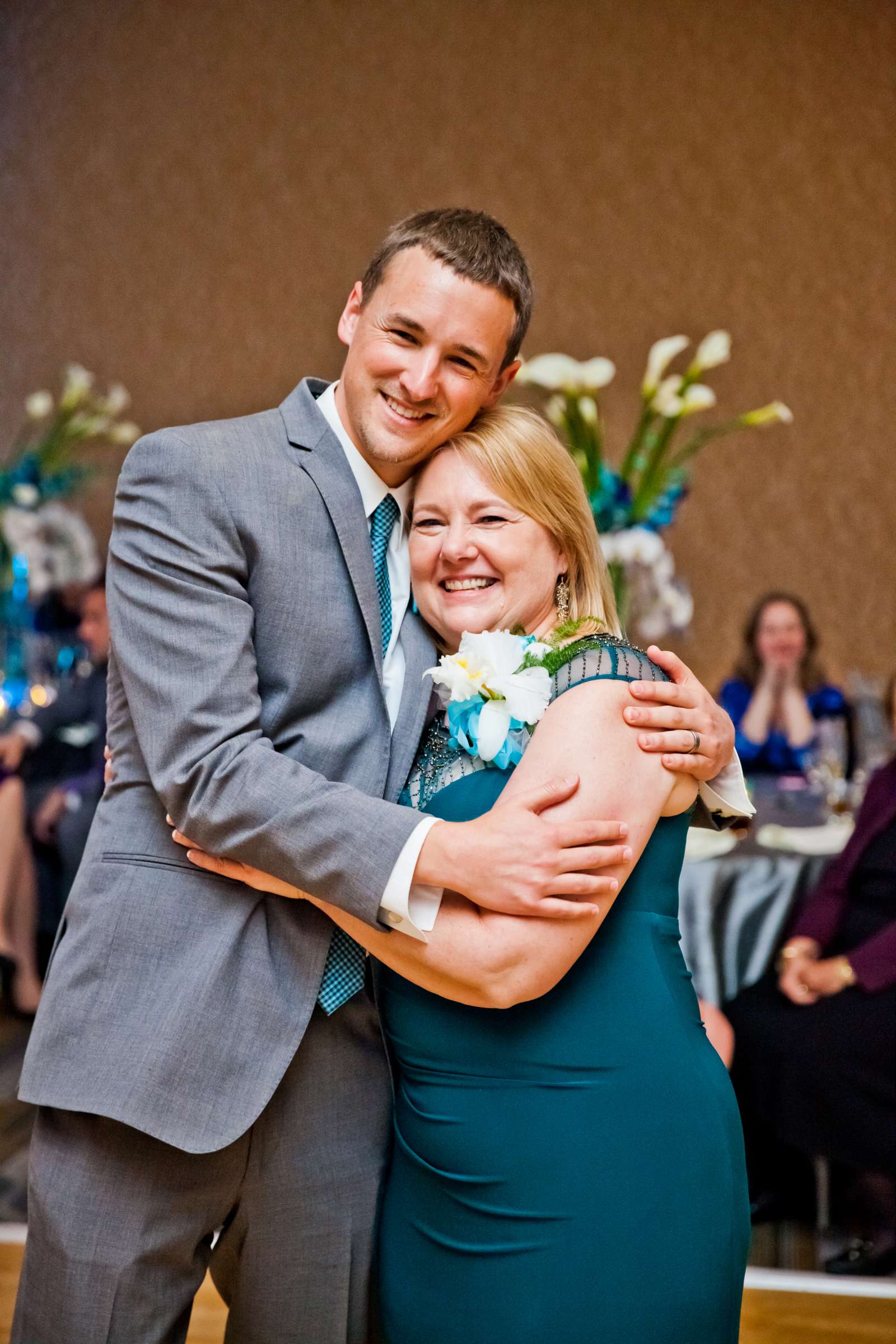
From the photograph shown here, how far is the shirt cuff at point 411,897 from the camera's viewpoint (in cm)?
126

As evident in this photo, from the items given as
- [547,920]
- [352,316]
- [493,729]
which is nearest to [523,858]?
[547,920]

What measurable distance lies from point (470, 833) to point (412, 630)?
42 cm

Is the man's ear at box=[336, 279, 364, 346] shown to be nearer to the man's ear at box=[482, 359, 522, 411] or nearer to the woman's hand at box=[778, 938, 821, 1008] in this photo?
the man's ear at box=[482, 359, 522, 411]

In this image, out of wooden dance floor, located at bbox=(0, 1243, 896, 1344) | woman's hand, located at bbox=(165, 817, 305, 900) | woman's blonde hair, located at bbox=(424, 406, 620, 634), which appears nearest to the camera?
woman's hand, located at bbox=(165, 817, 305, 900)

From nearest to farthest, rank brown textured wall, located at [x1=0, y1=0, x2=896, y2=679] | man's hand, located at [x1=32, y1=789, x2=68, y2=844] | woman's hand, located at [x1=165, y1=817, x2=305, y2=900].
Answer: woman's hand, located at [x1=165, y1=817, x2=305, y2=900], man's hand, located at [x1=32, y1=789, x2=68, y2=844], brown textured wall, located at [x1=0, y1=0, x2=896, y2=679]

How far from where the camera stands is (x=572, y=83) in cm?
618

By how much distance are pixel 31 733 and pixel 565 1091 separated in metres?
3.69

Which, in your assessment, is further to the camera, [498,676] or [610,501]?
[610,501]

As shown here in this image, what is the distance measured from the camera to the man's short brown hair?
1.52 metres

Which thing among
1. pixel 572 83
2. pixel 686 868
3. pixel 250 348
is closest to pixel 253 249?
pixel 250 348

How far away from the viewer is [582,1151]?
1337 millimetres

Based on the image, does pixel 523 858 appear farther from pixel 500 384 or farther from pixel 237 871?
pixel 500 384

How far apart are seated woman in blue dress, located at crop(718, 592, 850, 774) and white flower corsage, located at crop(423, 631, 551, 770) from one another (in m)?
3.38

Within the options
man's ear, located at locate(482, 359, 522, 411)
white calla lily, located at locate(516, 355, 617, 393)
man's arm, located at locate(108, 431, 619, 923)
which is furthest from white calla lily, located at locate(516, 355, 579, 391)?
man's arm, located at locate(108, 431, 619, 923)
